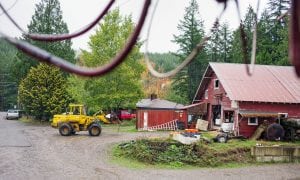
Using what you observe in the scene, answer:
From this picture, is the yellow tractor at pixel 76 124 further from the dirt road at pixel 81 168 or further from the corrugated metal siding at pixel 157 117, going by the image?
the corrugated metal siding at pixel 157 117

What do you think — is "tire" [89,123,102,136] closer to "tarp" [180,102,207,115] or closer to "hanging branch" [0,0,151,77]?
"tarp" [180,102,207,115]

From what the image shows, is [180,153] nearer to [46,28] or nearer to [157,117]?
[157,117]

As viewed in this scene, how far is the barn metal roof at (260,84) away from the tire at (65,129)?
443 inches

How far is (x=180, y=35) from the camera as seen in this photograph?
60.2 m

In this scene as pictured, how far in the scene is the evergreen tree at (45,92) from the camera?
46.7 metres

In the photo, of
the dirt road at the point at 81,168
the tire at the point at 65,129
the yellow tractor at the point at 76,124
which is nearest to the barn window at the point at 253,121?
the dirt road at the point at 81,168

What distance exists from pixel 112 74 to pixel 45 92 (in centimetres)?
1068

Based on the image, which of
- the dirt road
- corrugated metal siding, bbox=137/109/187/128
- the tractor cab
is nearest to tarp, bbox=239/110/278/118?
the dirt road

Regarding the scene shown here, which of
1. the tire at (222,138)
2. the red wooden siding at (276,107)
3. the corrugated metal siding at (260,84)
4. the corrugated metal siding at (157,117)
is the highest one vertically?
the corrugated metal siding at (260,84)

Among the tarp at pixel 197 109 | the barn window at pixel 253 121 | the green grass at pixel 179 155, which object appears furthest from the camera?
the tarp at pixel 197 109

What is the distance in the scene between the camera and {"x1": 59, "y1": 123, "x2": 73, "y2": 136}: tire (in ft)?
101

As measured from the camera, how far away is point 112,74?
39.8 metres

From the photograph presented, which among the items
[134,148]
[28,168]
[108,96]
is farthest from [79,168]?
[108,96]

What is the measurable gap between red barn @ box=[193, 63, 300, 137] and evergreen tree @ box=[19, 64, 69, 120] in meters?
17.1
